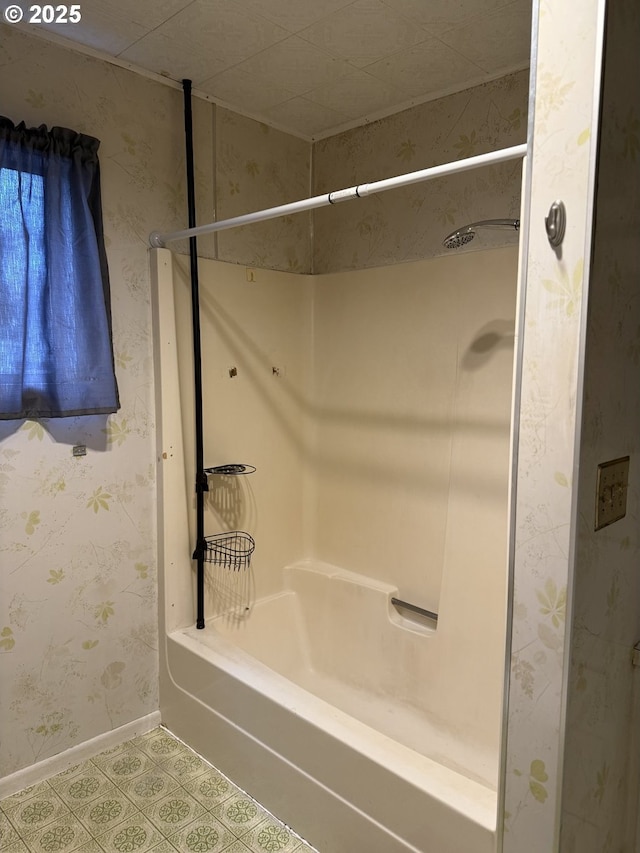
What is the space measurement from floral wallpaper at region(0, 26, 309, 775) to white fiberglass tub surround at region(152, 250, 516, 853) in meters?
0.09

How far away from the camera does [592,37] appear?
957 mm

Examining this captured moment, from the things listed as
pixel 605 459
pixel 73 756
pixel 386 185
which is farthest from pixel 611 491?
pixel 73 756

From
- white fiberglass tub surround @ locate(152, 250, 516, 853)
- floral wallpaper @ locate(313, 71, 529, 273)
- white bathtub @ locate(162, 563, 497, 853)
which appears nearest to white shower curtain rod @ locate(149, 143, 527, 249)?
white fiberglass tub surround @ locate(152, 250, 516, 853)

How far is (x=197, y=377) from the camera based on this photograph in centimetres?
212

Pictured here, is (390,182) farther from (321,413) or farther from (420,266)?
(321,413)

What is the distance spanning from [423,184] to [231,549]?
5.05 feet

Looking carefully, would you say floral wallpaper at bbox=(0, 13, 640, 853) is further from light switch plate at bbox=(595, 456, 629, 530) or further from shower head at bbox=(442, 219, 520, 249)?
shower head at bbox=(442, 219, 520, 249)

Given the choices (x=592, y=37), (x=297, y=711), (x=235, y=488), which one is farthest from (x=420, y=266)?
(x=297, y=711)

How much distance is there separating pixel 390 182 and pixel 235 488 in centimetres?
136

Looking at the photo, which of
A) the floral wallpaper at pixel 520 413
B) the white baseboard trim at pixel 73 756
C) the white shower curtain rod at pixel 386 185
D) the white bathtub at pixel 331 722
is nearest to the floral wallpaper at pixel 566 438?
the floral wallpaper at pixel 520 413

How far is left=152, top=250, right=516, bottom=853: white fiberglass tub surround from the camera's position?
1.58 metres

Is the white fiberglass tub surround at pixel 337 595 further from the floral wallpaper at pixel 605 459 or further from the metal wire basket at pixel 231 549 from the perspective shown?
the floral wallpaper at pixel 605 459

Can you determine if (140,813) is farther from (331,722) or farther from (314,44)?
(314,44)

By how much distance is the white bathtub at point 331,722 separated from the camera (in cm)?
141
